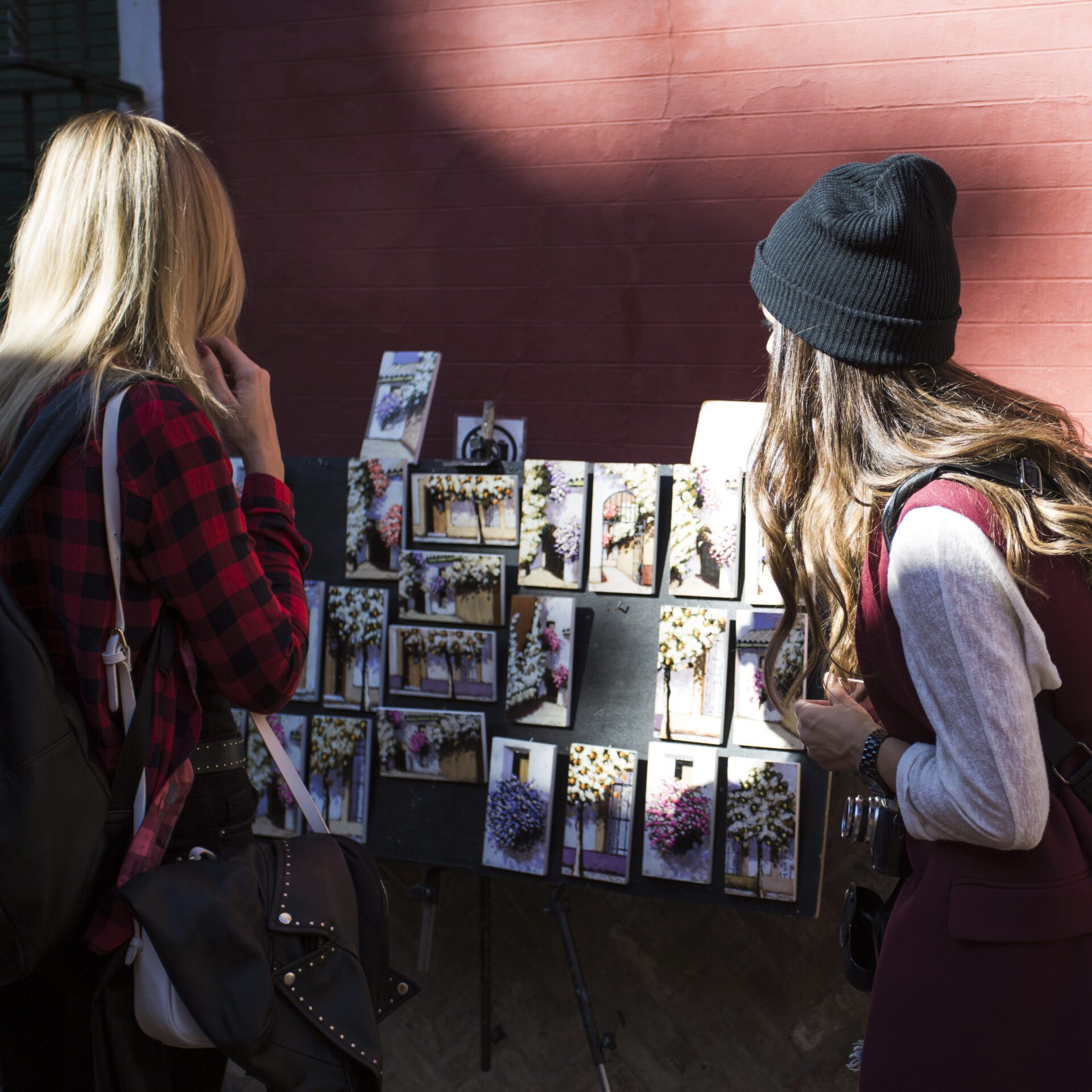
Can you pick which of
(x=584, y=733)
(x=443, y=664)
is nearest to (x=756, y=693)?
(x=584, y=733)

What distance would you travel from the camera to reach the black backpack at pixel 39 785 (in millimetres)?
1234

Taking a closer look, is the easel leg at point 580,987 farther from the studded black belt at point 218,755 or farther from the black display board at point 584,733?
the studded black belt at point 218,755

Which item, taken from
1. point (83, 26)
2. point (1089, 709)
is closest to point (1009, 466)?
point (1089, 709)

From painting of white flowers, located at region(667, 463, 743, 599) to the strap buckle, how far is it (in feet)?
3.34

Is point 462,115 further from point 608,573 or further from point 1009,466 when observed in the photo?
point 1009,466

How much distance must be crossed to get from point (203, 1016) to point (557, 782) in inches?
50.5

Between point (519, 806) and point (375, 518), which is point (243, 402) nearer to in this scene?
point (375, 518)

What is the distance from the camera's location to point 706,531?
2.34m

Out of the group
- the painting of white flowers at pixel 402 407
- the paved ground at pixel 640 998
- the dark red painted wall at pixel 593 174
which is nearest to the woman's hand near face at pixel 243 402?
the painting of white flowers at pixel 402 407

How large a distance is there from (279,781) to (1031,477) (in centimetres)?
211

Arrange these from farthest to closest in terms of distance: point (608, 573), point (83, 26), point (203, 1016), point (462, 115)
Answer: point (83, 26) → point (462, 115) → point (608, 573) → point (203, 1016)

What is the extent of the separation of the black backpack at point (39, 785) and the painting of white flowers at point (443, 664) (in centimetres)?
127

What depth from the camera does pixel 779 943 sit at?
114 inches

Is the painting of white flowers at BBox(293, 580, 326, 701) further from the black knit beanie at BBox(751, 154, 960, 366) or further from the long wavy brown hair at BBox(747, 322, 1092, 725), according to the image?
the black knit beanie at BBox(751, 154, 960, 366)
